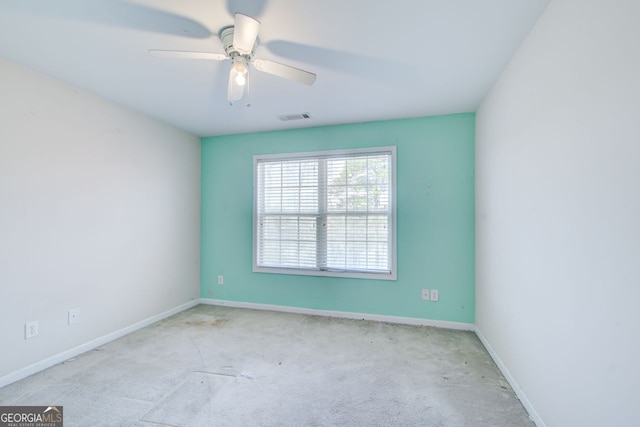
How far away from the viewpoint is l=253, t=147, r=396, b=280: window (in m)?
3.34

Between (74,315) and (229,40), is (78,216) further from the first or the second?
(229,40)

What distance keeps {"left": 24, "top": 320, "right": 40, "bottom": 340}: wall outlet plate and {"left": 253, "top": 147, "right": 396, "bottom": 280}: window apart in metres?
2.08

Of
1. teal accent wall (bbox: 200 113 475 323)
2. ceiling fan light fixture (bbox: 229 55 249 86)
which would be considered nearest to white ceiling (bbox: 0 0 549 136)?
ceiling fan light fixture (bbox: 229 55 249 86)

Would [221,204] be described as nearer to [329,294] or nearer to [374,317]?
[329,294]

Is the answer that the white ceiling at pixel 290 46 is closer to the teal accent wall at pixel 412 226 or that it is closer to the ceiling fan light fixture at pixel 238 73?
the ceiling fan light fixture at pixel 238 73

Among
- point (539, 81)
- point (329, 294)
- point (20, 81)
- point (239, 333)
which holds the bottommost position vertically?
point (239, 333)

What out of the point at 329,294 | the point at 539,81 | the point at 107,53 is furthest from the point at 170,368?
the point at 539,81

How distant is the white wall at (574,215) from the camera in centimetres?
101

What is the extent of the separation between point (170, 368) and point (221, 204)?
2.17m

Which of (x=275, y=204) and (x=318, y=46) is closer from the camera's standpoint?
(x=318, y=46)

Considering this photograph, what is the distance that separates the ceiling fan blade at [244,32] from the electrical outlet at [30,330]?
2590 millimetres

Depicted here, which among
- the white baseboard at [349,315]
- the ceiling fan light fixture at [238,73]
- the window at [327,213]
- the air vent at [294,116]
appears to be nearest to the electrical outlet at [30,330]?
the white baseboard at [349,315]

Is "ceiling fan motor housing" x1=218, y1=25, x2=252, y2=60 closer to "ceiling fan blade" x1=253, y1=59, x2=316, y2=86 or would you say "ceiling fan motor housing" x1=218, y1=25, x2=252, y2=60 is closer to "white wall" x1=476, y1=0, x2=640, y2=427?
"ceiling fan blade" x1=253, y1=59, x2=316, y2=86

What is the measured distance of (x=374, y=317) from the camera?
11.0 feet
